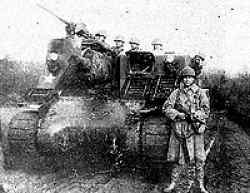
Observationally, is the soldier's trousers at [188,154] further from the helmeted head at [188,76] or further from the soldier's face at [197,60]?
the soldier's face at [197,60]

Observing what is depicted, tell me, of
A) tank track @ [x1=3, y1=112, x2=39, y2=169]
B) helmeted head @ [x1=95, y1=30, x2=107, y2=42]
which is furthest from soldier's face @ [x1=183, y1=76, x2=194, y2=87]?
helmeted head @ [x1=95, y1=30, x2=107, y2=42]

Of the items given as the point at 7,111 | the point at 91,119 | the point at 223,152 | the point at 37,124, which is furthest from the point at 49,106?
the point at 7,111

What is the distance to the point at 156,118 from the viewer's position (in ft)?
23.6

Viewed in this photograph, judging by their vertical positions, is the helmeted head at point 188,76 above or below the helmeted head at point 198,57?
below

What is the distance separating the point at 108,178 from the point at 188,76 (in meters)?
2.52

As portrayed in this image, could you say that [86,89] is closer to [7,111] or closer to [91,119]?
[91,119]

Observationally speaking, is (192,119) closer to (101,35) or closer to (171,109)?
(171,109)

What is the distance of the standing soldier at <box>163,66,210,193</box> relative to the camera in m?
6.52

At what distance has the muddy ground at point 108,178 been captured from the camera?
23.8ft


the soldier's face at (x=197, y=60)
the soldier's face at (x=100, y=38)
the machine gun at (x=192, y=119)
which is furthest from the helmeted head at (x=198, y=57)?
the soldier's face at (x=100, y=38)

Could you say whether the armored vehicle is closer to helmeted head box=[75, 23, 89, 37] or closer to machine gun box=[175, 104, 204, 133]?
helmeted head box=[75, 23, 89, 37]

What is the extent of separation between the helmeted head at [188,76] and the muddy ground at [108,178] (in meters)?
1.70

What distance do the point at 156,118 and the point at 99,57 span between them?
1.59m

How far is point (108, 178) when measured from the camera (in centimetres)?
771
